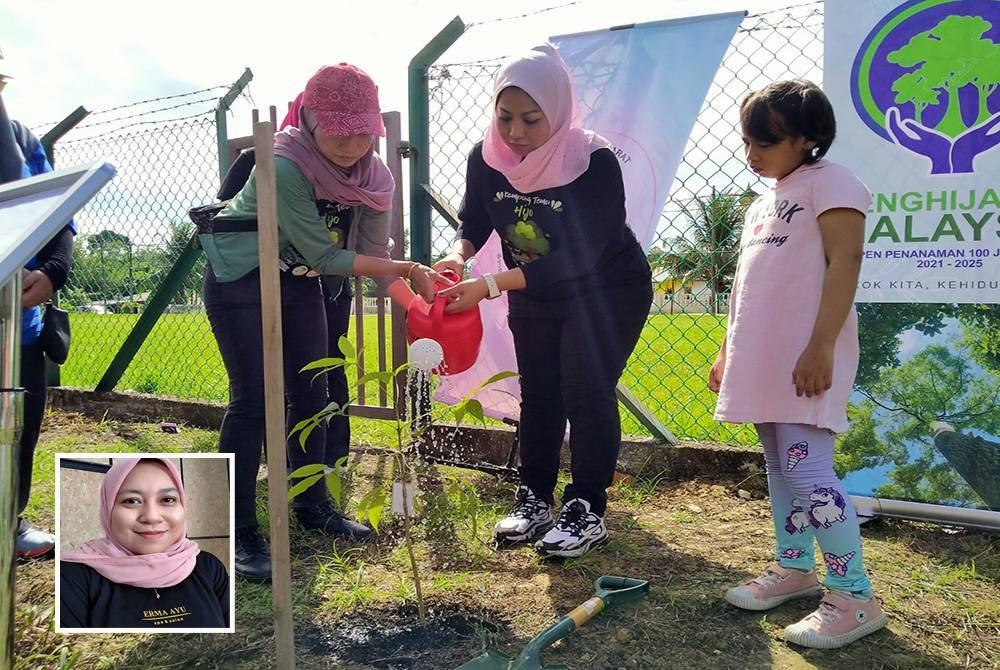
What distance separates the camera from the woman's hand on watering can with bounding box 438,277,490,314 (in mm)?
2199

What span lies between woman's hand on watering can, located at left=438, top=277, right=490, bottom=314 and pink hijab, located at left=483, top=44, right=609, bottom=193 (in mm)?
385

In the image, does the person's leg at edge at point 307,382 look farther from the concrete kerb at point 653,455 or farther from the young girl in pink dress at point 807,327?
the young girl in pink dress at point 807,327

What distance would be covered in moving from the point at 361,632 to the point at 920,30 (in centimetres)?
249

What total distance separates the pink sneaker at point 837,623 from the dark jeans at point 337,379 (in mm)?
1580

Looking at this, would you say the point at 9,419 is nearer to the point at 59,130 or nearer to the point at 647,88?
the point at 647,88

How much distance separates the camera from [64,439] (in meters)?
4.12

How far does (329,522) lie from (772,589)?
4.62 feet

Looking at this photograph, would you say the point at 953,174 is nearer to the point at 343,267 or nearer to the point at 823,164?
the point at 823,164

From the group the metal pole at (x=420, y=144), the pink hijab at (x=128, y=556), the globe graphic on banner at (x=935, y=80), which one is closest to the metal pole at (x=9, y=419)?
the pink hijab at (x=128, y=556)

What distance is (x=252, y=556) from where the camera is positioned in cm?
220

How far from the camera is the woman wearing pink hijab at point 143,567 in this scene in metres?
1.31

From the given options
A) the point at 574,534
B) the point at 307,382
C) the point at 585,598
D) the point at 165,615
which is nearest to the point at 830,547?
the point at 585,598

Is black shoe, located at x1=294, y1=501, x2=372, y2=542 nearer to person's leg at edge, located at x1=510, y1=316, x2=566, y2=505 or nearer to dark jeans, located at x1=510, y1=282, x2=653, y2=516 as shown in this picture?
person's leg at edge, located at x1=510, y1=316, x2=566, y2=505

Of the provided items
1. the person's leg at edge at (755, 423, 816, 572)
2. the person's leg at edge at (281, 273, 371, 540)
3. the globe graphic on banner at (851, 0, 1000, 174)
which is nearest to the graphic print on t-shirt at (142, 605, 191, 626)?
the person's leg at edge at (281, 273, 371, 540)
